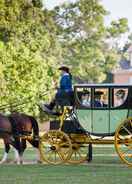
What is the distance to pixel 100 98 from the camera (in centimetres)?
2295

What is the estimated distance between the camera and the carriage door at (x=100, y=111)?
22.8m

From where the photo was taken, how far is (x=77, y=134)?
2325 cm

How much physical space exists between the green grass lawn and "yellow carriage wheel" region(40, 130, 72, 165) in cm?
42

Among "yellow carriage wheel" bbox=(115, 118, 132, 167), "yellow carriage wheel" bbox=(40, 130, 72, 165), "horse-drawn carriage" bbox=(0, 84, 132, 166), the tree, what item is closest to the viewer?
"yellow carriage wheel" bbox=(115, 118, 132, 167)

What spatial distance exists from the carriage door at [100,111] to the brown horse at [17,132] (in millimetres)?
1897

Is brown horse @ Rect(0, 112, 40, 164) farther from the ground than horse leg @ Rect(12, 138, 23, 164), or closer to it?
farther from the ground

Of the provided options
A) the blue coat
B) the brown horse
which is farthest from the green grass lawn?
A: the blue coat

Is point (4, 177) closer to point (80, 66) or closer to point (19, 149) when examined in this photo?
point (19, 149)

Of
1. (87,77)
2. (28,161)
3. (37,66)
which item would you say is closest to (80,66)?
(87,77)

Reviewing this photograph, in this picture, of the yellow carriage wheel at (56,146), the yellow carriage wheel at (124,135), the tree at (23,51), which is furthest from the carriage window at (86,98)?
the tree at (23,51)

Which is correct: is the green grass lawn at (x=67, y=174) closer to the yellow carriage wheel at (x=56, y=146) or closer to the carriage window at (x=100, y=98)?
the yellow carriage wheel at (x=56, y=146)

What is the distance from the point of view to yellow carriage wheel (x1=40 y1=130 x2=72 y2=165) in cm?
2269

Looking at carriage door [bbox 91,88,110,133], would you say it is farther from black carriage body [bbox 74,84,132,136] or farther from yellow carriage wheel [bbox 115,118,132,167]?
yellow carriage wheel [bbox 115,118,132,167]

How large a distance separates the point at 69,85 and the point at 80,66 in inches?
2592
